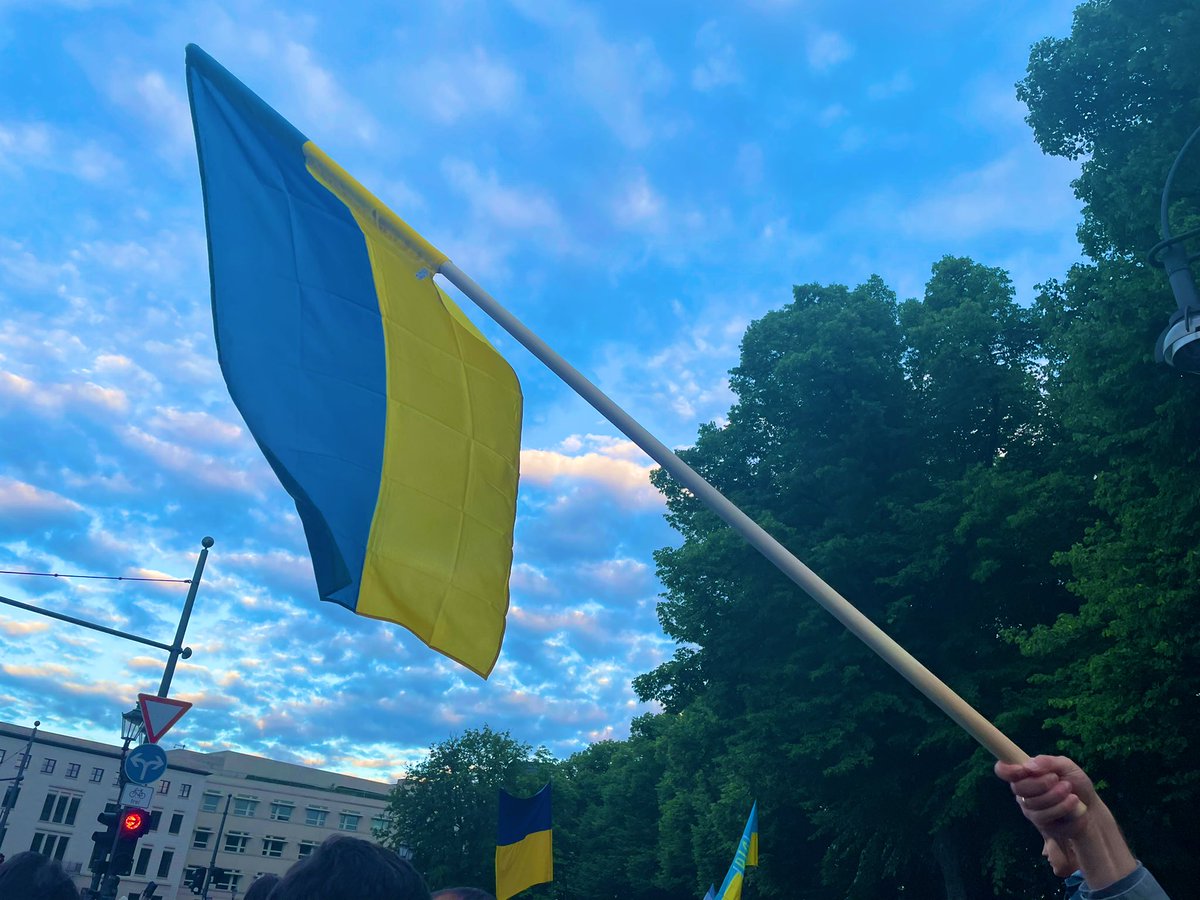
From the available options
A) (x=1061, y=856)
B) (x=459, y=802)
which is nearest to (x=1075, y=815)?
(x=1061, y=856)

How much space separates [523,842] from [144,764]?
20.4 feet

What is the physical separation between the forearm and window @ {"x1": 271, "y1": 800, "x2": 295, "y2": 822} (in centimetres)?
10501

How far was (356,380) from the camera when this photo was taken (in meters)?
5.36

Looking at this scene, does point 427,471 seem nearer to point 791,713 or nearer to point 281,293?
point 281,293

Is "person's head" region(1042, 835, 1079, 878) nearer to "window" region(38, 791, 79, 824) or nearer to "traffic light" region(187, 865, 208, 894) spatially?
"traffic light" region(187, 865, 208, 894)

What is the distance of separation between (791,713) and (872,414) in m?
6.87

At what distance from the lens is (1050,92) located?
18.8 metres

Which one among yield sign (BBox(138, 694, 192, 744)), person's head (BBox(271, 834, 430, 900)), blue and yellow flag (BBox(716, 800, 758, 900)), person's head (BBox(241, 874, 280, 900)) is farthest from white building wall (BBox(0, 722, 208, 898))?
person's head (BBox(271, 834, 430, 900))

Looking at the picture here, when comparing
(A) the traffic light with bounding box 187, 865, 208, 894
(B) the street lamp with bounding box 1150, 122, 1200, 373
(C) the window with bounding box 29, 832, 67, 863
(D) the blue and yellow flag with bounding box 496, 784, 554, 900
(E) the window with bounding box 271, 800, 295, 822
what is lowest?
(A) the traffic light with bounding box 187, 865, 208, 894

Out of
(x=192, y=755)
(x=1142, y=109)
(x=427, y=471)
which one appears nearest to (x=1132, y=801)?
(x=1142, y=109)

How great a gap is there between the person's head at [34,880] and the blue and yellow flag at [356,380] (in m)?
1.82

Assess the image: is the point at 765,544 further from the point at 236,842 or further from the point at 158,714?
the point at 236,842

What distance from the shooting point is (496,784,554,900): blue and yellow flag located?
54.2 ft

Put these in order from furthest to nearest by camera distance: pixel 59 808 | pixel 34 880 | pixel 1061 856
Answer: pixel 59 808 < pixel 34 880 < pixel 1061 856
